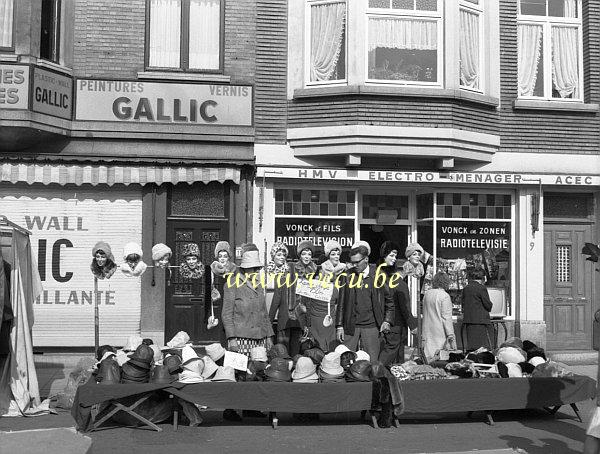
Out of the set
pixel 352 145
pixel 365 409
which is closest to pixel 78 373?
pixel 365 409

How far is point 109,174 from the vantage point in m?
12.6

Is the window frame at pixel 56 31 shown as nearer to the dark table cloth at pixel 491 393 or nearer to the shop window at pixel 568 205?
the dark table cloth at pixel 491 393

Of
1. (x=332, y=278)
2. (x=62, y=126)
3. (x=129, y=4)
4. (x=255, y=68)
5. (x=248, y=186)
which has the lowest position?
(x=332, y=278)

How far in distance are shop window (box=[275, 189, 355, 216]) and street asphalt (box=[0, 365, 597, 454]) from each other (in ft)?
16.1

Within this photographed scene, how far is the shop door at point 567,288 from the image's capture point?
14.1 meters

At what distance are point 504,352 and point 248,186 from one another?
5410 mm

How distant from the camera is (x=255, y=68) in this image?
43.4 ft

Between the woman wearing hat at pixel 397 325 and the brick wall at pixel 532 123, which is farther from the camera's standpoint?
the brick wall at pixel 532 123

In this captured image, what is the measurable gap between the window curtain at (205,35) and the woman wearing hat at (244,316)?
17.0 feet

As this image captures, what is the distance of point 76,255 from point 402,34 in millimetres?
6387

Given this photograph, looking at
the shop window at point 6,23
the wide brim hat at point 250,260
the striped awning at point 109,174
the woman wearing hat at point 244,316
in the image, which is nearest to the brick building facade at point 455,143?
the striped awning at point 109,174

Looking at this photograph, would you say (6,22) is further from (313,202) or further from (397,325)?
(397,325)

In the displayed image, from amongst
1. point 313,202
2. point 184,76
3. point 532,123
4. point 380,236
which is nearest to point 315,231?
point 313,202

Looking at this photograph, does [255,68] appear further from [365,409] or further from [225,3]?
[365,409]
